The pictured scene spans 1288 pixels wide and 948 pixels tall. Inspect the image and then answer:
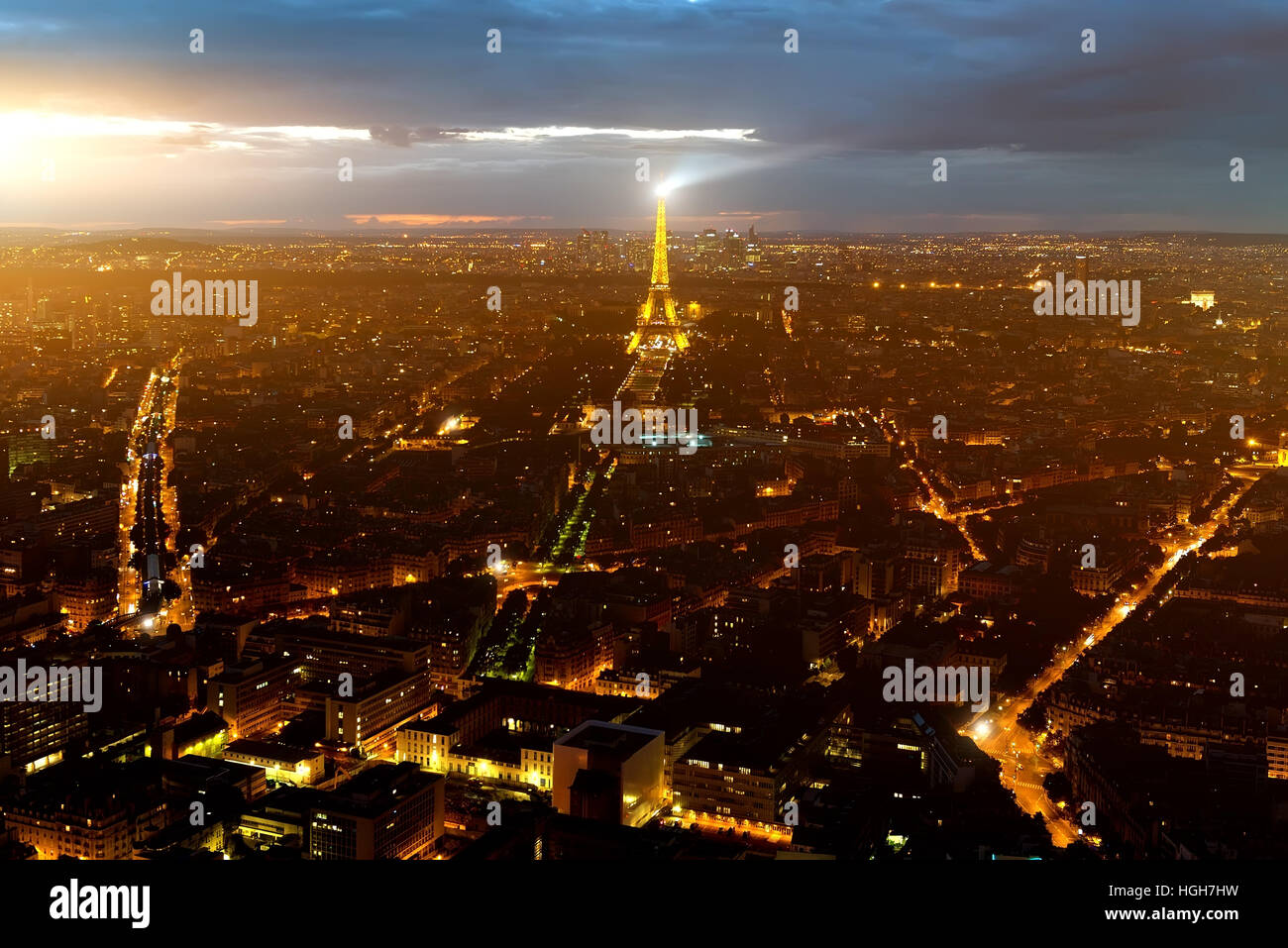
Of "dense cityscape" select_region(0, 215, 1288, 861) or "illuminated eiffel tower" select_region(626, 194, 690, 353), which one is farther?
"illuminated eiffel tower" select_region(626, 194, 690, 353)

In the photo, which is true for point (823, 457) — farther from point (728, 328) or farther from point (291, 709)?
point (728, 328)

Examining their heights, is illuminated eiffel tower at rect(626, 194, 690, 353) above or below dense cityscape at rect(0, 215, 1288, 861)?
above

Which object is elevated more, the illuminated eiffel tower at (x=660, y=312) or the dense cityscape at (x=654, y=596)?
the illuminated eiffel tower at (x=660, y=312)

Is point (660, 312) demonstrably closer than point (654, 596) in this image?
No
